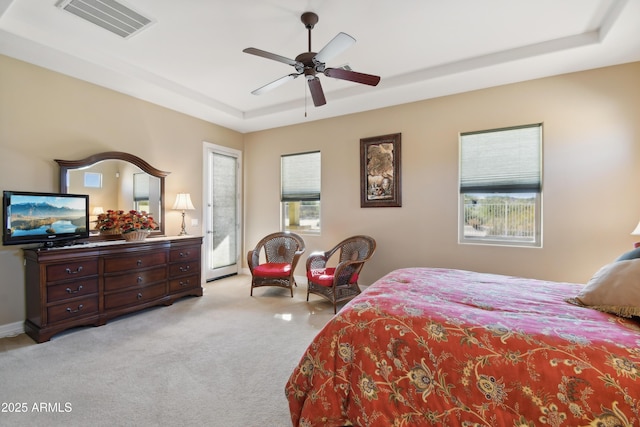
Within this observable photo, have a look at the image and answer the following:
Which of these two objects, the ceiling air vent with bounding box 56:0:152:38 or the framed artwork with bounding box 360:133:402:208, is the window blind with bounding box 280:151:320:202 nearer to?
the framed artwork with bounding box 360:133:402:208

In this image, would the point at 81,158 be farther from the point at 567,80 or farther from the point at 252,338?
the point at 567,80

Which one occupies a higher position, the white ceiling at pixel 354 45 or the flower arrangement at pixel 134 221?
the white ceiling at pixel 354 45

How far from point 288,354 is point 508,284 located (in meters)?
2.04

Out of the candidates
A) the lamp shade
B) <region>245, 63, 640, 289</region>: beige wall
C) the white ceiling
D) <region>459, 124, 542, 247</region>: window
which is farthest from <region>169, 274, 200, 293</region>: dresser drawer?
<region>459, 124, 542, 247</region>: window

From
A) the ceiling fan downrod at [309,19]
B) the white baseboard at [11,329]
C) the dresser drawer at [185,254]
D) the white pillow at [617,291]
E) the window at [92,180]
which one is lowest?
the white baseboard at [11,329]

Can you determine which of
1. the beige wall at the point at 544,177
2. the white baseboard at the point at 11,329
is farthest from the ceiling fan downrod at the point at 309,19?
the white baseboard at the point at 11,329

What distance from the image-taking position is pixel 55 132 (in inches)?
130

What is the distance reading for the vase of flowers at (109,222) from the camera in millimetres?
3507

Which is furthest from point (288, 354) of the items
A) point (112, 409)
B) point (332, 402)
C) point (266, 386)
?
point (112, 409)

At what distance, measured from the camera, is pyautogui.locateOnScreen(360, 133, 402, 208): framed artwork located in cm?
429

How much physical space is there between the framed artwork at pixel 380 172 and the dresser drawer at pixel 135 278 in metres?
3.16

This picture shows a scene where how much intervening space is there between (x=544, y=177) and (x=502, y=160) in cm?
51

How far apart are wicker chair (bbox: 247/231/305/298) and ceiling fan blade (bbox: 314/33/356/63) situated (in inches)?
111

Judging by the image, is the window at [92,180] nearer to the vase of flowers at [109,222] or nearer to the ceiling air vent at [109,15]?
the vase of flowers at [109,222]
